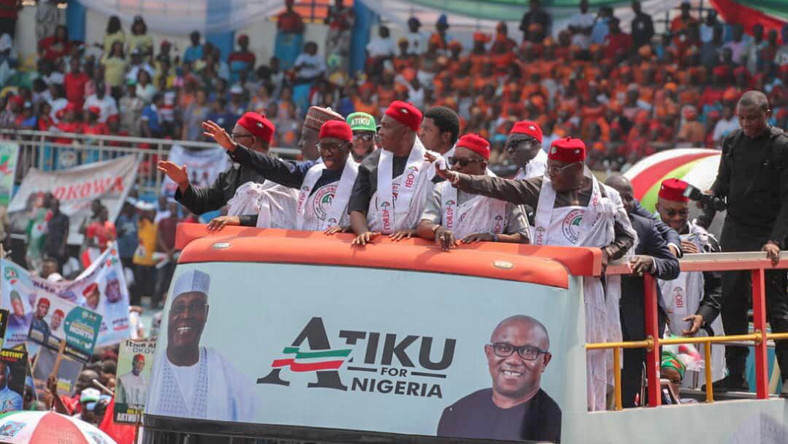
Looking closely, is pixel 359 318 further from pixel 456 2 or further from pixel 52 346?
pixel 456 2

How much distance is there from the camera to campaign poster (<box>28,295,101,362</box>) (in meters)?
13.4

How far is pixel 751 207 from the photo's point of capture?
30.8 feet

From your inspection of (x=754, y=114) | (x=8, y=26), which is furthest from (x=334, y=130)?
(x=8, y=26)

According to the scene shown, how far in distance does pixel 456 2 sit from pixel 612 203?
17.8 m

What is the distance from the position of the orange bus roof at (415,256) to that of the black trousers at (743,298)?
2352mm

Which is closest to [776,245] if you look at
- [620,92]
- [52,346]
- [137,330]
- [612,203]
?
[612,203]

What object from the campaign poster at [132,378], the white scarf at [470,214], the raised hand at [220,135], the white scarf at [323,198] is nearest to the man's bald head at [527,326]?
the white scarf at [470,214]

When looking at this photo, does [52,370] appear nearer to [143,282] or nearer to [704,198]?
[704,198]

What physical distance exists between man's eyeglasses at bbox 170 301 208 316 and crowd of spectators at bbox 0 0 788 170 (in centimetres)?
1296

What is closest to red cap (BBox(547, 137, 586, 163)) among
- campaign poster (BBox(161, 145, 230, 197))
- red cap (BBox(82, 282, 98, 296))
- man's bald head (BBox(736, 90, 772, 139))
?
man's bald head (BBox(736, 90, 772, 139))

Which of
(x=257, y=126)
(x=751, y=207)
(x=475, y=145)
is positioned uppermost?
(x=257, y=126)

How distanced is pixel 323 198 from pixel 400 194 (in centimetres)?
76

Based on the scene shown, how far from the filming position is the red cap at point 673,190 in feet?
32.2

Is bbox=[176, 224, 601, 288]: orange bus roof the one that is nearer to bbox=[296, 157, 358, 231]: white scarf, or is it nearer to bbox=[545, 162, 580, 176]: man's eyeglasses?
bbox=[545, 162, 580, 176]: man's eyeglasses
